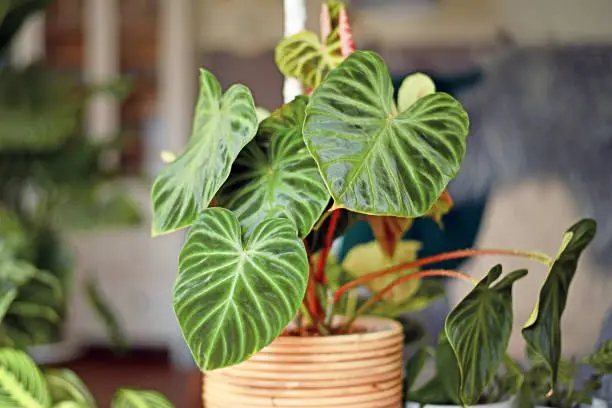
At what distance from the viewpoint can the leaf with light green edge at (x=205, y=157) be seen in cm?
61

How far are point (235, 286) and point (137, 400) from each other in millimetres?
255

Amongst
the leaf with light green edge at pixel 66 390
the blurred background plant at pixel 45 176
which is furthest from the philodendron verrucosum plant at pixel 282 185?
the blurred background plant at pixel 45 176

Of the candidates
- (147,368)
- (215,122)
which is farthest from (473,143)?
(147,368)

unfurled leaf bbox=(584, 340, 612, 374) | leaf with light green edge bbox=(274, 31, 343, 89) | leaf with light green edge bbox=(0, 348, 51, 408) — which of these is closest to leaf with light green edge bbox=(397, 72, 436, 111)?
leaf with light green edge bbox=(274, 31, 343, 89)

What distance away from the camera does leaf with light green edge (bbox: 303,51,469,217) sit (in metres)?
0.54

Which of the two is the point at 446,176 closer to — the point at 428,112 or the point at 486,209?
the point at 428,112

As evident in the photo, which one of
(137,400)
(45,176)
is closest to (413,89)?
(137,400)

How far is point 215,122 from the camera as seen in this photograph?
0.68 m

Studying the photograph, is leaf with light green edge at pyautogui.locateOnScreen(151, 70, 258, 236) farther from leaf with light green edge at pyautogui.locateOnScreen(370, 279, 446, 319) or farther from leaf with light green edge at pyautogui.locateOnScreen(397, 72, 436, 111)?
leaf with light green edge at pyautogui.locateOnScreen(370, 279, 446, 319)

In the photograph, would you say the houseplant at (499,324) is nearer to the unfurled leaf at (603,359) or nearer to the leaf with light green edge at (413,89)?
the unfurled leaf at (603,359)

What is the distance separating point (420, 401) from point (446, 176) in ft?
0.92

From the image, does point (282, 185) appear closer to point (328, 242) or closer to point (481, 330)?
point (328, 242)

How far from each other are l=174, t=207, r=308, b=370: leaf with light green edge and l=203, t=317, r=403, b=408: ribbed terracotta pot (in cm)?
11

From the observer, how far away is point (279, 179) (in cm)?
62
